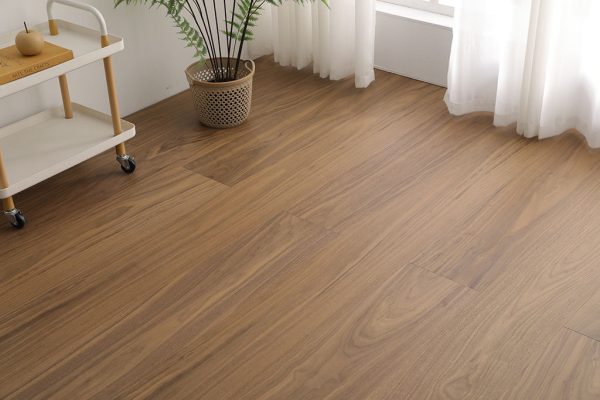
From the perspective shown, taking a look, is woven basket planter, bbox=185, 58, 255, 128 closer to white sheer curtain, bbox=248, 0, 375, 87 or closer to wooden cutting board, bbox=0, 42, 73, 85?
white sheer curtain, bbox=248, 0, 375, 87

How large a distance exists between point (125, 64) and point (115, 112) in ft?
1.70

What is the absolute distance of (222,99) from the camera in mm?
3012

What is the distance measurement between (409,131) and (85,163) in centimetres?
120

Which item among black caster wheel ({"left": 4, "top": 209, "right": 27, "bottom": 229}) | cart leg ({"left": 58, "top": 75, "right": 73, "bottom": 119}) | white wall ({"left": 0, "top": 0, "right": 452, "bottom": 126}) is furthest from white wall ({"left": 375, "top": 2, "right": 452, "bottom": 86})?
black caster wheel ({"left": 4, "top": 209, "right": 27, "bottom": 229})

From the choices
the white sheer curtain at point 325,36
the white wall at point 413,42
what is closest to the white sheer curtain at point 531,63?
the white wall at point 413,42

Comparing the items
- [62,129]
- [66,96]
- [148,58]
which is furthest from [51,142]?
[148,58]

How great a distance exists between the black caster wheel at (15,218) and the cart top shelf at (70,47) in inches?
15.9

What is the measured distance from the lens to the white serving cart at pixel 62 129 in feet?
8.12

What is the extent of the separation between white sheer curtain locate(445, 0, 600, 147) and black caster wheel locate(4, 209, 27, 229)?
5.34ft

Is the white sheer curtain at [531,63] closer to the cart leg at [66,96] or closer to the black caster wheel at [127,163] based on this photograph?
the black caster wheel at [127,163]

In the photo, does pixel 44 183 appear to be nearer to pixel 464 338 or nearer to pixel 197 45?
pixel 197 45

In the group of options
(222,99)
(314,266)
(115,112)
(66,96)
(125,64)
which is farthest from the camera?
(125,64)

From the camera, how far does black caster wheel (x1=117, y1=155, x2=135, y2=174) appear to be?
2793 millimetres

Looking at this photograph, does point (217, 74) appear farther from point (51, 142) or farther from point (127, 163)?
point (51, 142)
